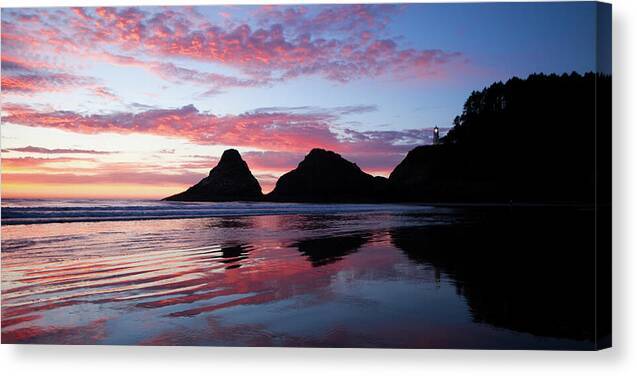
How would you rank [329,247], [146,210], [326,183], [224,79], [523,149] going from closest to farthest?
[224,79] → [329,247] → [326,183] → [523,149] → [146,210]

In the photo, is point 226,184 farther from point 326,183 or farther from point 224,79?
point 326,183

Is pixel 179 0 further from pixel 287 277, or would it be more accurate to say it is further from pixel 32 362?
pixel 32 362

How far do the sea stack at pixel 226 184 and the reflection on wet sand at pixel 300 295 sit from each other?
2095 mm

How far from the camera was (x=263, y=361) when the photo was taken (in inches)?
213

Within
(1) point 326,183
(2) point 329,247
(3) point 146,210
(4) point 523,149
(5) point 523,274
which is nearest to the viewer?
(5) point 523,274

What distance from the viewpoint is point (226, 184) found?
1153 cm

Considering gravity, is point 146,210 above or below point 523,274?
above

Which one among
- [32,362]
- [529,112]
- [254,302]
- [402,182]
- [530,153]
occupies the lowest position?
[32,362]

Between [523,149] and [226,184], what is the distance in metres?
10.9

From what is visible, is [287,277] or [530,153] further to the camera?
[530,153]

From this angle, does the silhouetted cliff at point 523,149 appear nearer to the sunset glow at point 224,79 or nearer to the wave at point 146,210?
the sunset glow at point 224,79

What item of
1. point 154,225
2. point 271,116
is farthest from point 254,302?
point 154,225

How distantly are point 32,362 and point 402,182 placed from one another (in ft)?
44.0

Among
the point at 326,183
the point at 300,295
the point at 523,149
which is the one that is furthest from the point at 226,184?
the point at 523,149
